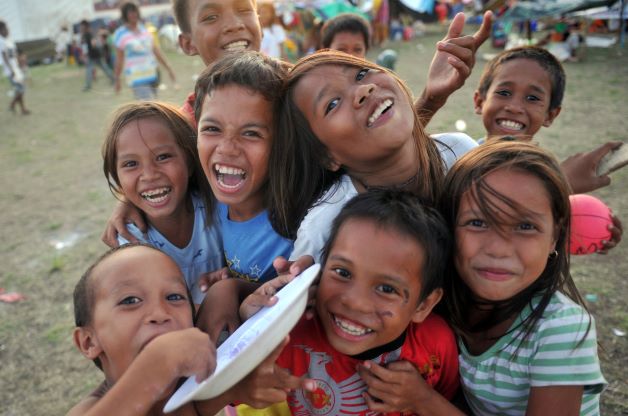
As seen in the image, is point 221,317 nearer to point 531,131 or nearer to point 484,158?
point 484,158

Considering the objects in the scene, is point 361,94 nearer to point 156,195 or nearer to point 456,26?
point 456,26

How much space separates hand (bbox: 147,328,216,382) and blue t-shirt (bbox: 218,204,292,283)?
63cm

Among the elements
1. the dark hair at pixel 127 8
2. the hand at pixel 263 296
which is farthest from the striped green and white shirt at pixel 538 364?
the dark hair at pixel 127 8

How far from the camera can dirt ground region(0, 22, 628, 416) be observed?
3.02 m

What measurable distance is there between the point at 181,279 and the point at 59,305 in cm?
277

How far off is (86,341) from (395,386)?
3.25ft

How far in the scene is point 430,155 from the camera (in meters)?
1.83

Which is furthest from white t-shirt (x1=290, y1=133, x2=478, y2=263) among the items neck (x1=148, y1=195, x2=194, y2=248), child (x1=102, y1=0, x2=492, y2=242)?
child (x1=102, y1=0, x2=492, y2=242)

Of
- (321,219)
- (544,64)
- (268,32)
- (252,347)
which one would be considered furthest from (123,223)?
(268,32)

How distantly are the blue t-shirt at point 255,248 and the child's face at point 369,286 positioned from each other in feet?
1.31

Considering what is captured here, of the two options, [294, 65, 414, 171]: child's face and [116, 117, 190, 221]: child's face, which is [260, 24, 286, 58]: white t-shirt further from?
[294, 65, 414, 171]: child's face

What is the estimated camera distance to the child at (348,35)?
3.97 meters

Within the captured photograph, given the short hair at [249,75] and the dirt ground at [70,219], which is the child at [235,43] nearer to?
the short hair at [249,75]

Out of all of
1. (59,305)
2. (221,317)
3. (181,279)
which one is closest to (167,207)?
(181,279)
